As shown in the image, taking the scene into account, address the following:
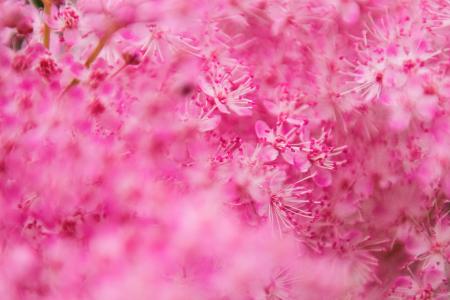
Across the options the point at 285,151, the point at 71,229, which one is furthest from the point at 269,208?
the point at 71,229

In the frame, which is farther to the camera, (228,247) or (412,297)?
(412,297)

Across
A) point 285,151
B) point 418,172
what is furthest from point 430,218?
point 285,151

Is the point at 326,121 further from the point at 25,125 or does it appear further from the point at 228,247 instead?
the point at 25,125

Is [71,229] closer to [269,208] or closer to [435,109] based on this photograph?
[269,208]

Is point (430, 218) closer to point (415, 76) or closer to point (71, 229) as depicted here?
point (415, 76)

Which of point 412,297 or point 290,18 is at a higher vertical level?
point 290,18

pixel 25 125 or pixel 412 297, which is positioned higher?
pixel 25 125
